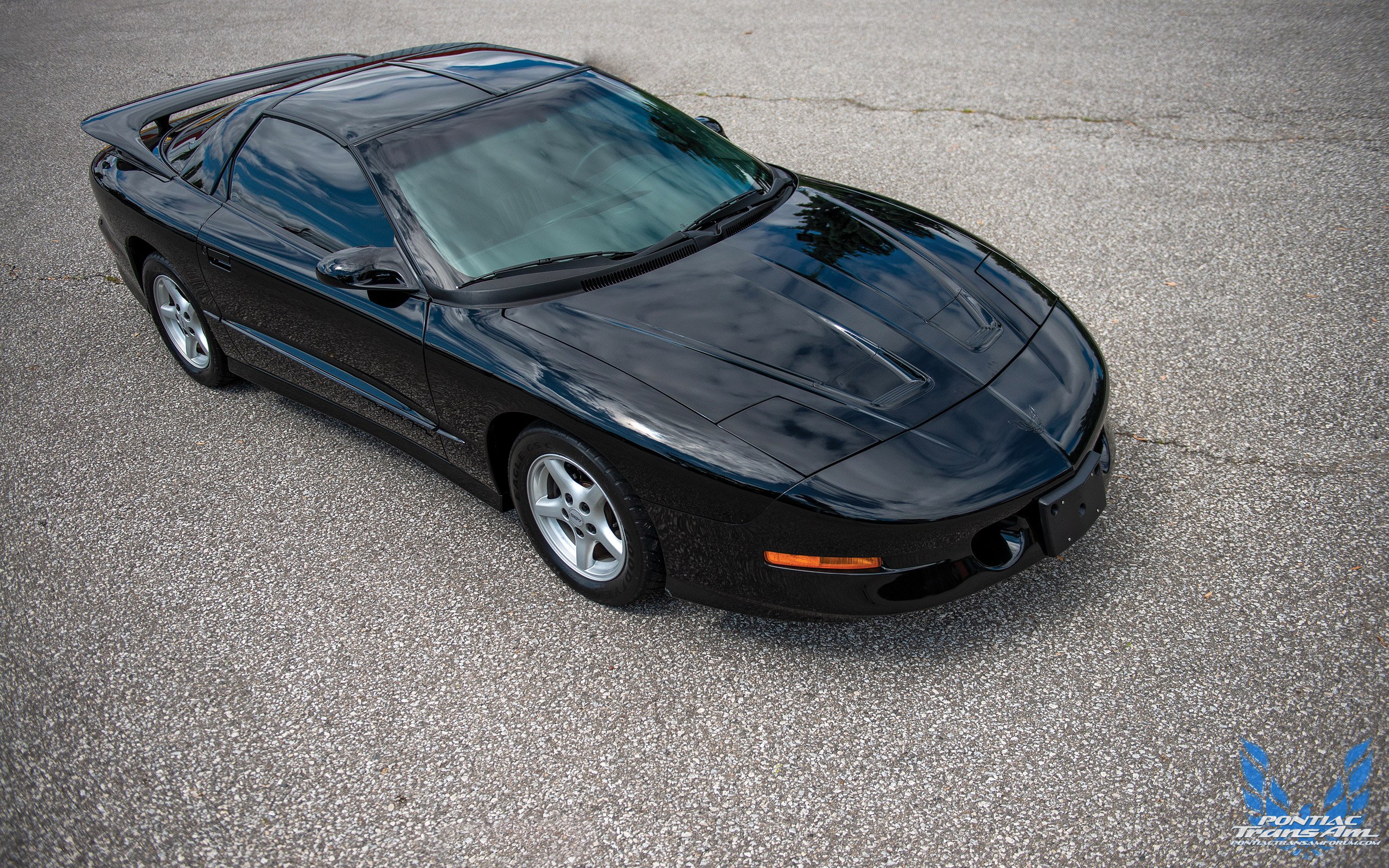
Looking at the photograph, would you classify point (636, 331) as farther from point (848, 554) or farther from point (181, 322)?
point (181, 322)

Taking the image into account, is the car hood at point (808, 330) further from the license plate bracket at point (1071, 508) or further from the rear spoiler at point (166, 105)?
the rear spoiler at point (166, 105)

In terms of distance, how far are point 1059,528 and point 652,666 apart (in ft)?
4.14

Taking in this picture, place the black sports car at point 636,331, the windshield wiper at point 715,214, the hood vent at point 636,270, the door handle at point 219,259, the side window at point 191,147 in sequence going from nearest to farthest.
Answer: the black sports car at point 636,331, the hood vent at point 636,270, the windshield wiper at point 715,214, the door handle at point 219,259, the side window at point 191,147

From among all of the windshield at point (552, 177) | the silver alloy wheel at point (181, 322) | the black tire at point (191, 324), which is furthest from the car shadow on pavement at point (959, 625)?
the silver alloy wheel at point (181, 322)

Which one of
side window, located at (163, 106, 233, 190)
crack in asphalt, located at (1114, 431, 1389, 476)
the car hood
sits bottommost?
crack in asphalt, located at (1114, 431, 1389, 476)

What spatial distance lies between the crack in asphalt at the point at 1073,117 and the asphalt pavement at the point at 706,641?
535mm

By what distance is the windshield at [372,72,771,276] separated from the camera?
10.1 feet

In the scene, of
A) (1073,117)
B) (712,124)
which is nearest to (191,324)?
(712,124)

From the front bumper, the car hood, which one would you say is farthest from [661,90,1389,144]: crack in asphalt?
the front bumper

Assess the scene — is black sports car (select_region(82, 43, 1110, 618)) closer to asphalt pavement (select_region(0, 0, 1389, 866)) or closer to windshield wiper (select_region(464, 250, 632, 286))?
windshield wiper (select_region(464, 250, 632, 286))

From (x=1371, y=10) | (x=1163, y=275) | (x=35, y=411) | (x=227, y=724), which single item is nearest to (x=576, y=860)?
(x=227, y=724)

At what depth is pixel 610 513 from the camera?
9.23 feet

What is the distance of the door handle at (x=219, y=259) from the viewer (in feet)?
11.9

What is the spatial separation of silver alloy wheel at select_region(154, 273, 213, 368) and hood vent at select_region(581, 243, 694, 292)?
2194 millimetres
